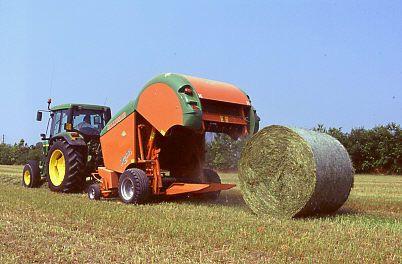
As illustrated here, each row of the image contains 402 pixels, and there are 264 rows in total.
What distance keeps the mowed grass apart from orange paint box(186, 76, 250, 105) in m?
1.87

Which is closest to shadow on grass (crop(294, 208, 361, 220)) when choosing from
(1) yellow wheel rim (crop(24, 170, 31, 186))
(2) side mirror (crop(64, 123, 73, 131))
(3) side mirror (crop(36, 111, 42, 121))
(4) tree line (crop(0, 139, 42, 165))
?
(2) side mirror (crop(64, 123, 73, 131))

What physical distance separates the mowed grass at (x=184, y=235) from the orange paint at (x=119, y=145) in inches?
59.8

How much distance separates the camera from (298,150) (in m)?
7.28

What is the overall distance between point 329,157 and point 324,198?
592mm

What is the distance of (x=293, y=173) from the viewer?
→ 23.9 ft

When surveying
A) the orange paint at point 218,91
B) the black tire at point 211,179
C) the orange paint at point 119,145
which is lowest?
the black tire at point 211,179

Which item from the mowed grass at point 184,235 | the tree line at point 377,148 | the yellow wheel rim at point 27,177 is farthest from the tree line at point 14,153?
the mowed grass at point 184,235

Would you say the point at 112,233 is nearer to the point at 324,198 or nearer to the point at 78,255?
the point at 78,255

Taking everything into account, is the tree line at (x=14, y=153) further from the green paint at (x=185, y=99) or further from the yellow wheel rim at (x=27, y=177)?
the green paint at (x=185, y=99)

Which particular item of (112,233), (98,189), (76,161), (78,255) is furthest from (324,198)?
(76,161)

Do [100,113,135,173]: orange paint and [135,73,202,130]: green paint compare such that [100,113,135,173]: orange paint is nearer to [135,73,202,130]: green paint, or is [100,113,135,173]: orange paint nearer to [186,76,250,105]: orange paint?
[135,73,202,130]: green paint

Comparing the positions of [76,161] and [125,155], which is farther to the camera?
[76,161]

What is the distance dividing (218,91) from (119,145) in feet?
7.78

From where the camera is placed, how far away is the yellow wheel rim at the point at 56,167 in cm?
1138
